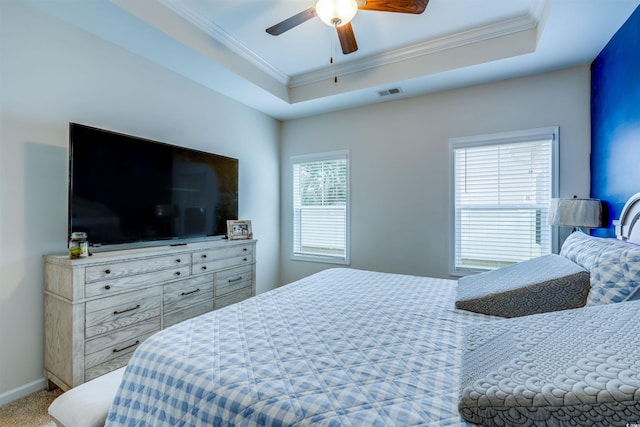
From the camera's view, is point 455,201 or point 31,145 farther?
point 455,201

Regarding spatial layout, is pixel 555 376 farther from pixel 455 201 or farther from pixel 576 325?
pixel 455 201

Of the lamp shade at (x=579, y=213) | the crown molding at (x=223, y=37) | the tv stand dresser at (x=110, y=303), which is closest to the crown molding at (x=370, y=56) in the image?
the crown molding at (x=223, y=37)

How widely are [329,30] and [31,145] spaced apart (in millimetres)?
2448

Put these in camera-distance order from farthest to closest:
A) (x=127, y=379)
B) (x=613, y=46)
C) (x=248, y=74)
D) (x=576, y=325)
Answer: (x=248, y=74) → (x=613, y=46) → (x=127, y=379) → (x=576, y=325)

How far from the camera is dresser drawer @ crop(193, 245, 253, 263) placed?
2.69 metres

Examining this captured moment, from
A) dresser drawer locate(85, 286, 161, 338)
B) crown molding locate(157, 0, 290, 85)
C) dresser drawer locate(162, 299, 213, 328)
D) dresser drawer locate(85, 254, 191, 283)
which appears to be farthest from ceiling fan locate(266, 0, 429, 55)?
dresser drawer locate(162, 299, 213, 328)

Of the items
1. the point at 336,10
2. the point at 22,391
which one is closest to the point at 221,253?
the point at 22,391

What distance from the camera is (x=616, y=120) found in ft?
7.29

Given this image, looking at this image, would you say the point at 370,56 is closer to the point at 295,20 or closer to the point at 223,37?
the point at 295,20

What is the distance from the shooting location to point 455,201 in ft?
10.7

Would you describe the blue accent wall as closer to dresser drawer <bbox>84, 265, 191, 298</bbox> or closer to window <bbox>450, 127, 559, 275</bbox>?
window <bbox>450, 127, 559, 275</bbox>

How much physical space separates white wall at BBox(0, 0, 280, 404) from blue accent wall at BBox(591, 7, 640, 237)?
148 inches

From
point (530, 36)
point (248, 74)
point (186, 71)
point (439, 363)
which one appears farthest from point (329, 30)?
point (439, 363)

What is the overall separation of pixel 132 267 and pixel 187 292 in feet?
1.82
